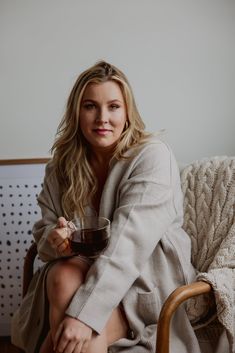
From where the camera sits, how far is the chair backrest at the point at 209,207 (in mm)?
1400

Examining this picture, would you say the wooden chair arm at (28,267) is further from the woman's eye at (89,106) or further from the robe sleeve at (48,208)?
the woman's eye at (89,106)

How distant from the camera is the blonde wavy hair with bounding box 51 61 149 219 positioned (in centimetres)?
140

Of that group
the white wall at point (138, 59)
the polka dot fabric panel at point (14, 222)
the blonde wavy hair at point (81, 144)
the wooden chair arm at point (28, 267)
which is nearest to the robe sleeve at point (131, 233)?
the blonde wavy hair at point (81, 144)

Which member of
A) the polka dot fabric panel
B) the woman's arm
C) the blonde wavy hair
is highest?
the blonde wavy hair

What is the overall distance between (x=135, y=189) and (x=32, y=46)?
96 cm

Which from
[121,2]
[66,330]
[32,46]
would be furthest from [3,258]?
[121,2]

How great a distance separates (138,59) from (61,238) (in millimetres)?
984

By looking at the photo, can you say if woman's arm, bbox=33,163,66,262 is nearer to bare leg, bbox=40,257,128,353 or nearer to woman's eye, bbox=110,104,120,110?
bare leg, bbox=40,257,128,353

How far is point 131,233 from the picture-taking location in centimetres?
122

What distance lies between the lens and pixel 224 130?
1.98 metres

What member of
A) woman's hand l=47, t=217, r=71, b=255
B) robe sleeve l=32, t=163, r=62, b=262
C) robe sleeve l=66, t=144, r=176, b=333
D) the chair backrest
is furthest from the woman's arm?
the chair backrest

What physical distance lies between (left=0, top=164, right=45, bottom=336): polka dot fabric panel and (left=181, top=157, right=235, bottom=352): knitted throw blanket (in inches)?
30.5

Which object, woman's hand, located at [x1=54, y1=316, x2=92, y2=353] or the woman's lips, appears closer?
woman's hand, located at [x1=54, y1=316, x2=92, y2=353]

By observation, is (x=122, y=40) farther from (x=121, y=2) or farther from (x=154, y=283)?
(x=154, y=283)
